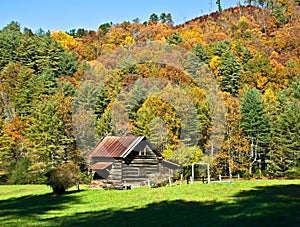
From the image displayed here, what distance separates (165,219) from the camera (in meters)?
16.3

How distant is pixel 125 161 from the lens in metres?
38.5

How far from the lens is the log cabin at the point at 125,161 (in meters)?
38.5

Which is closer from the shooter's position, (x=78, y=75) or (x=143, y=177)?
(x=143, y=177)

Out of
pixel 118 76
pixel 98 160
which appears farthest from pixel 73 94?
pixel 98 160

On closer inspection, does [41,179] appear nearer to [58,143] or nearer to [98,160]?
[58,143]

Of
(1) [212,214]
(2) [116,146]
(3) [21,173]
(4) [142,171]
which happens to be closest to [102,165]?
(2) [116,146]

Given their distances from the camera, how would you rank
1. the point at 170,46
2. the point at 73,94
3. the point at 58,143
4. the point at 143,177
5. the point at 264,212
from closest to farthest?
the point at 264,212 → the point at 143,177 → the point at 58,143 → the point at 73,94 → the point at 170,46

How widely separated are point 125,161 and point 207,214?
22.2 meters

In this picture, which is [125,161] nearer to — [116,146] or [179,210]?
[116,146]

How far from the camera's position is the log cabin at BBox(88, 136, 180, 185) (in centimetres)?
3850

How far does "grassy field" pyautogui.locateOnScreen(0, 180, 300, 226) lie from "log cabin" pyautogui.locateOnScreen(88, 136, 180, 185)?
10.2 m

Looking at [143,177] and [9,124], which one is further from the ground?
[9,124]

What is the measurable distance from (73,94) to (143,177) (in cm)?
3246

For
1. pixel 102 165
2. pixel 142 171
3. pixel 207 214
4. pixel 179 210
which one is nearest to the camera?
pixel 207 214
